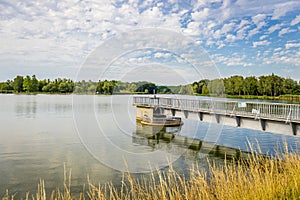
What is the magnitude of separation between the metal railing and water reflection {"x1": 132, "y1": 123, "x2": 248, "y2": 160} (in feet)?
9.50

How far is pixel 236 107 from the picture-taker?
818 inches

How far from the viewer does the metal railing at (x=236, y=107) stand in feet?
54.6

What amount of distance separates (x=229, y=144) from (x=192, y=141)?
11.5 ft

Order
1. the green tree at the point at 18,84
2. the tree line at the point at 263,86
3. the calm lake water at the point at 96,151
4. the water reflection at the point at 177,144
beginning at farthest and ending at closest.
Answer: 1. the green tree at the point at 18,84
2. the tree line at the point at 263,86
3. the water reflection at the point at 177,144
4. the calm lake water at the point at 96,151

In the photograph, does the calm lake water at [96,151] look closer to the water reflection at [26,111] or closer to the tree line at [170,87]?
the tree line at [170,87]

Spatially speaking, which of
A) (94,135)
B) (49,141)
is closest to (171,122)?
(94,135)

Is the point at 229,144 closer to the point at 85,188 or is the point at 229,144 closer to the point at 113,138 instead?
the point at 113,138

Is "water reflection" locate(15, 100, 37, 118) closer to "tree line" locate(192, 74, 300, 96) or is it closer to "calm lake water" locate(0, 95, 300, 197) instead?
"calm lake water" locate(0, 95, 300, 197)

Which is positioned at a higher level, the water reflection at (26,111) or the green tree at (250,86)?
the green tree at (250,86)

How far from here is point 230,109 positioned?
2170 cm

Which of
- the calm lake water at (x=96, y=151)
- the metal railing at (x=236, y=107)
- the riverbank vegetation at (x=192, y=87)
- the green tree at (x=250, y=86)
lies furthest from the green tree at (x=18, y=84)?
the metal railing at (x=236, y=107)

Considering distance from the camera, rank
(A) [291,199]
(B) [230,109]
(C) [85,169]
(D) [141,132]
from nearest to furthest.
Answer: (A) [291,199] < (C) [85,169] < (B) [230,109] < (D) [141,132]

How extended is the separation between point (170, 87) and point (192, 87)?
2.30 m

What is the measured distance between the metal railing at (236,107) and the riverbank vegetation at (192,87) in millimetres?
1202
